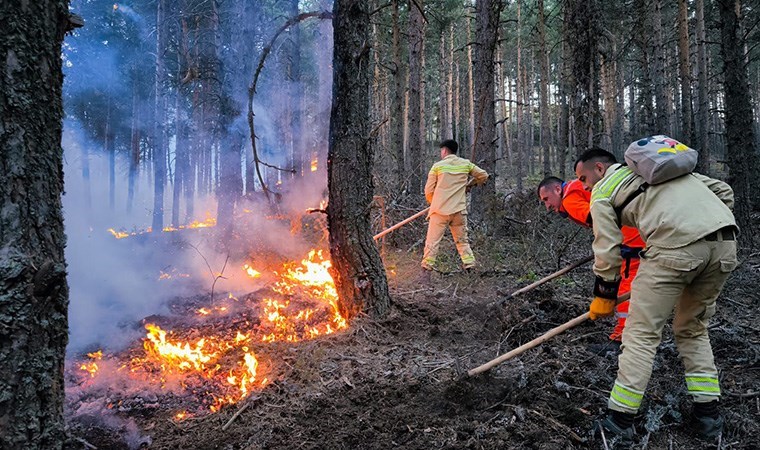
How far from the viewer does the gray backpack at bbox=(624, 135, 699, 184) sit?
274 cm

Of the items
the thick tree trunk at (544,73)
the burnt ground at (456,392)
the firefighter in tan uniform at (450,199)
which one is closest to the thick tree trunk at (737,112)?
the burnt ground at (456,392)

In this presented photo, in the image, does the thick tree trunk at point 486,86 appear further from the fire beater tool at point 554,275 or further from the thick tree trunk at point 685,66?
the thick tree trunk at point 685,66

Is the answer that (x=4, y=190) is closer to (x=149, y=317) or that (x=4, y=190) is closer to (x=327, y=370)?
(x=327, y=370)

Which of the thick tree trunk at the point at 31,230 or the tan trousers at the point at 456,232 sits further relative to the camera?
the tan trousers at the point at 456,232

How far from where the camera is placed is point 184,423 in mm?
3260

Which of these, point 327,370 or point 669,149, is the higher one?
point 669,149

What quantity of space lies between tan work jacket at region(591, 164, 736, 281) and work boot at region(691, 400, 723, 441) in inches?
38.1

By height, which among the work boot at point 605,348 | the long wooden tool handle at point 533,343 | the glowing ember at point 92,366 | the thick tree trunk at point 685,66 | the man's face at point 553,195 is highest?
the thick tree trunk at point 685,66

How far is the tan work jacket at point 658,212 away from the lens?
269 cm

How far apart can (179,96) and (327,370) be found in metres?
17.7

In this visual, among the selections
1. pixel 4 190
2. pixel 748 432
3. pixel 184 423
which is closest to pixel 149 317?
pixel 184 423

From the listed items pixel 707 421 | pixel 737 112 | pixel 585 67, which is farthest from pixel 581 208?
pixel 737 112

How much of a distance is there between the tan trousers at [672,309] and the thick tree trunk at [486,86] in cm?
631

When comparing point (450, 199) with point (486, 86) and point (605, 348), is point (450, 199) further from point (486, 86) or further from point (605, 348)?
point (605, 348)
